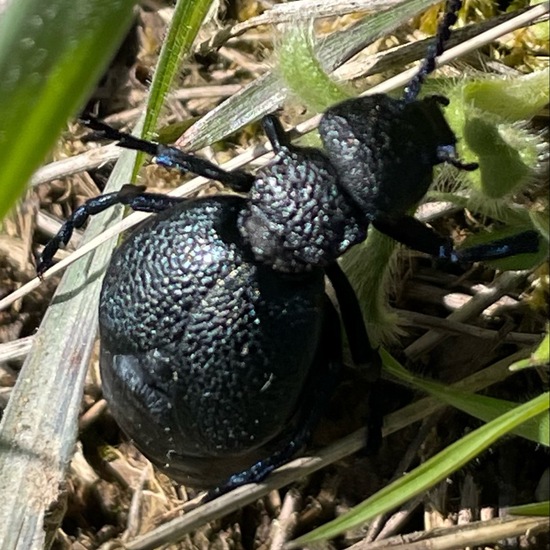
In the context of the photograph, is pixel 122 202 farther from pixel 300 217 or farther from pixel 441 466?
pixel 441 466

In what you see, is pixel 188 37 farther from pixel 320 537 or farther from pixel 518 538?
pixel 518 538

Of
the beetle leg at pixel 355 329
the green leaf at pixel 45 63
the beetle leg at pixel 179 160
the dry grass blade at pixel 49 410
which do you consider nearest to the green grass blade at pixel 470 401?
the beetle leg at pixel 355 329

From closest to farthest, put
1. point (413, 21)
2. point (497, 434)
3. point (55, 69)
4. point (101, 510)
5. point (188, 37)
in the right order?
point (55, 69), point (497, 434), point (188, 37), point (101, 510), point (413, 21)

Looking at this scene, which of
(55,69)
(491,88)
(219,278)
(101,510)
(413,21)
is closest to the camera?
(55,69)

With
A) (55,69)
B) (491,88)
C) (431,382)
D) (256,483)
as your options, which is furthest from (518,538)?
(55,69)

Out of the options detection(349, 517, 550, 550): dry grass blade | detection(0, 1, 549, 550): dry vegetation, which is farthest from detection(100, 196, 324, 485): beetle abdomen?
detection(349, 517, 550, 550): dry grass blade

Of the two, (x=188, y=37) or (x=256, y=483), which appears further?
(x=188, y=37)

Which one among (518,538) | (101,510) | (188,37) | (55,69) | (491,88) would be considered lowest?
(518,538)

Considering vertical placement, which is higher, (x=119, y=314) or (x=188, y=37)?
(x=188, y=37)

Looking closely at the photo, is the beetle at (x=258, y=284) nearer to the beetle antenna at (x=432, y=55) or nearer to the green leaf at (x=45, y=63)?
the beetle antenna at (x=432, y=55)
